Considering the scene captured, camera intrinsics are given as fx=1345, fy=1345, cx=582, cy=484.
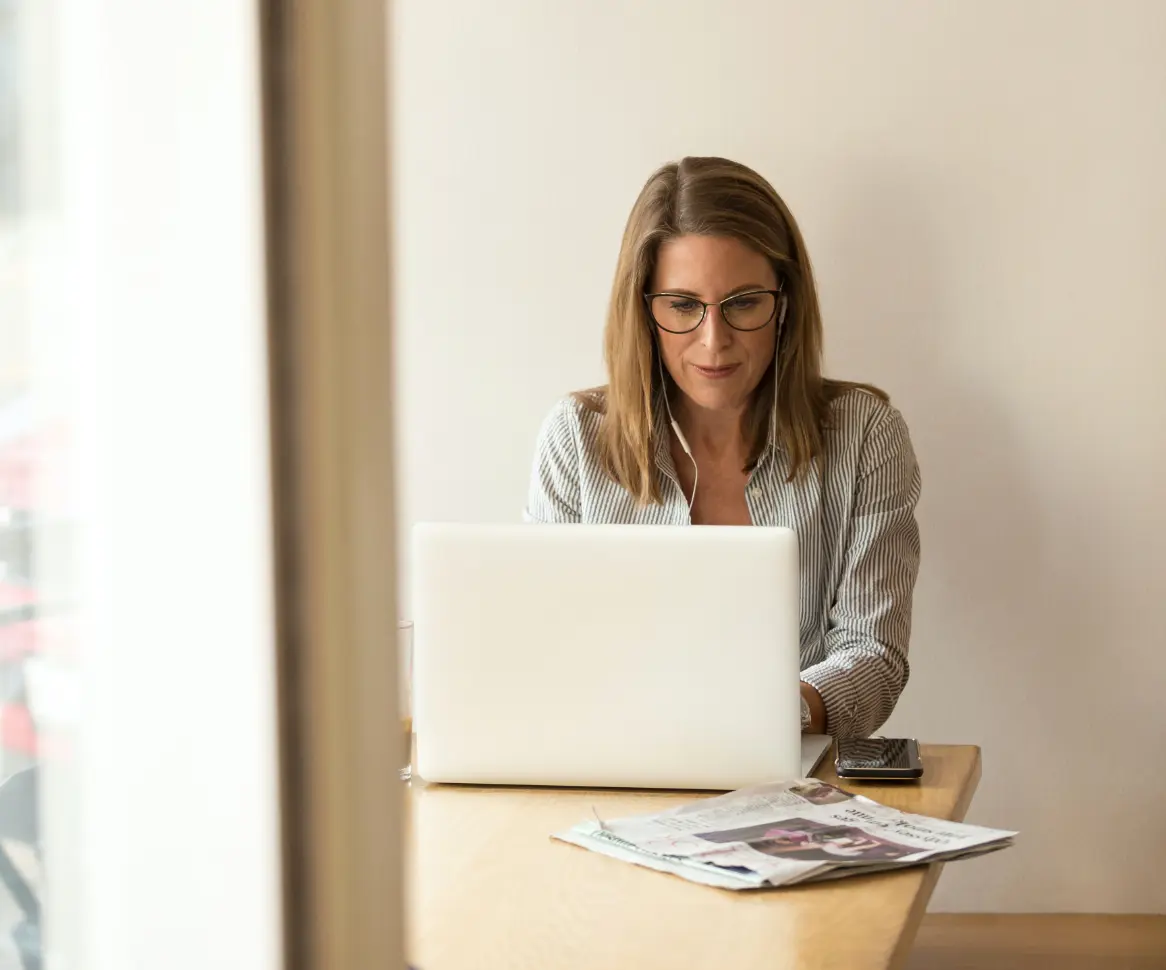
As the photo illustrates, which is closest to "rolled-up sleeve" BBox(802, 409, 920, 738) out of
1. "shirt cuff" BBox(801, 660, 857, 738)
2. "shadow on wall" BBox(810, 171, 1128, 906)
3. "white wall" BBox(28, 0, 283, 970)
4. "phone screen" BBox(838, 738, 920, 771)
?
"shirt cuff" BBox(801, 660, 857, 738)

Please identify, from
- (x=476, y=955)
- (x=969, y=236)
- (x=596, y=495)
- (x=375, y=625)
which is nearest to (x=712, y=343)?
(x=596, y=495)

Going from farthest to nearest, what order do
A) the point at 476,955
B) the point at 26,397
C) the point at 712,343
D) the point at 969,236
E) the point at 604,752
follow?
1. the point at 969,236
2. the point at 712,343
3. the point at 604,752
4. the point at 476,955
5. the point at 26,397

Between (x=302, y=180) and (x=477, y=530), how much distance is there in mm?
1031

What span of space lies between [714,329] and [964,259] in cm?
52

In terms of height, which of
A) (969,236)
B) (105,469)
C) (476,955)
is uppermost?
(969,236)

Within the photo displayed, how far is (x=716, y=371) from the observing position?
77.3 inches

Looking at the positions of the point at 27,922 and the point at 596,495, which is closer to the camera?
the point at 27,922

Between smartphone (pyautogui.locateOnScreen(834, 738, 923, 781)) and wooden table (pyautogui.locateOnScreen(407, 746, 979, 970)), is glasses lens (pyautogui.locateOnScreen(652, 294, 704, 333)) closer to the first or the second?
smartphone (pyautogui.locateOnScreen(834, 738, 923, 781))

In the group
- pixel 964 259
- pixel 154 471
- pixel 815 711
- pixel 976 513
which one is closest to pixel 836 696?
pixel 815 711

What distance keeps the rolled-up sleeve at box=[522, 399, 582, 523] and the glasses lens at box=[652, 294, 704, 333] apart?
0.20 metres

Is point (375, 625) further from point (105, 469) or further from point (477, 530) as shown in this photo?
point (477, 530)

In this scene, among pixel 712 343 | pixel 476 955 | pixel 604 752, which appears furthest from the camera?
pixel 712 343

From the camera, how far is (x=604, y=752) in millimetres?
1329

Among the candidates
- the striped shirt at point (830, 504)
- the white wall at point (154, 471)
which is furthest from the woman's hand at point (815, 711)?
the white wall at point (154, 471)
